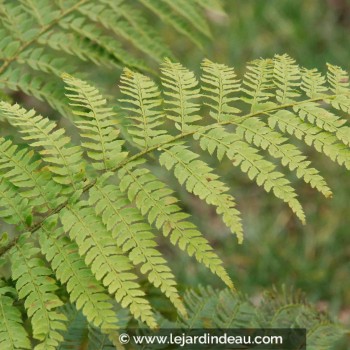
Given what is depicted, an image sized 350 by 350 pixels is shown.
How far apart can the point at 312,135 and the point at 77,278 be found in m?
0.60

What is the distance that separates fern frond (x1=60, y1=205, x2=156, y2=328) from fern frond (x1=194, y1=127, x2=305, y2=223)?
0.29 m

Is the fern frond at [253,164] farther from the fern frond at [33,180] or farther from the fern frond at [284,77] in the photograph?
the fern frond at [33,180]

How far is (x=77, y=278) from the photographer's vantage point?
1334 millimetres

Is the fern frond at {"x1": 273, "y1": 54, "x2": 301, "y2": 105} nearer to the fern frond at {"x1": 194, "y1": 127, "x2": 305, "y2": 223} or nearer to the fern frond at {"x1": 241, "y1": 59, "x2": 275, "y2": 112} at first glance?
the fern frond at {"x1": 241, "y1": 59, "x2": 275, "y2": 112}

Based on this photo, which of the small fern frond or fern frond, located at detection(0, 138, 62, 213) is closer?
the small fern frond

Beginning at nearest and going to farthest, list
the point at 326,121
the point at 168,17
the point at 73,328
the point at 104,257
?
the point at 104,257
the point at 326,121
the point at 73,328
the point at 168,17

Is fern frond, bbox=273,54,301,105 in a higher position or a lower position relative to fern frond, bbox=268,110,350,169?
higher

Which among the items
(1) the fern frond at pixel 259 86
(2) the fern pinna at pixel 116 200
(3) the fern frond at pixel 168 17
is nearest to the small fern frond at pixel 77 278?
(2) the fern pinna at pixel 116 200

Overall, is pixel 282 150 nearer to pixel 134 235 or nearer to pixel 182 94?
pixel 182 94

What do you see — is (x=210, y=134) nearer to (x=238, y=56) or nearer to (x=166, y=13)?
(x=166, y=13)

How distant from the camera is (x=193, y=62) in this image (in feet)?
12.5

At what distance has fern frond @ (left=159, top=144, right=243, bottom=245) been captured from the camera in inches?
52.6

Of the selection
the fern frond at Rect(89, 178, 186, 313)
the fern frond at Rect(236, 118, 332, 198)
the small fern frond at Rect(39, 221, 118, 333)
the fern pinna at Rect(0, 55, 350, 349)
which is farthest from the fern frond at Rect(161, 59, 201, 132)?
the small fern frond at Rect(39, 221, 118, 333)

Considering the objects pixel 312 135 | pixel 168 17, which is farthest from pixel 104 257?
pixel 168 17
